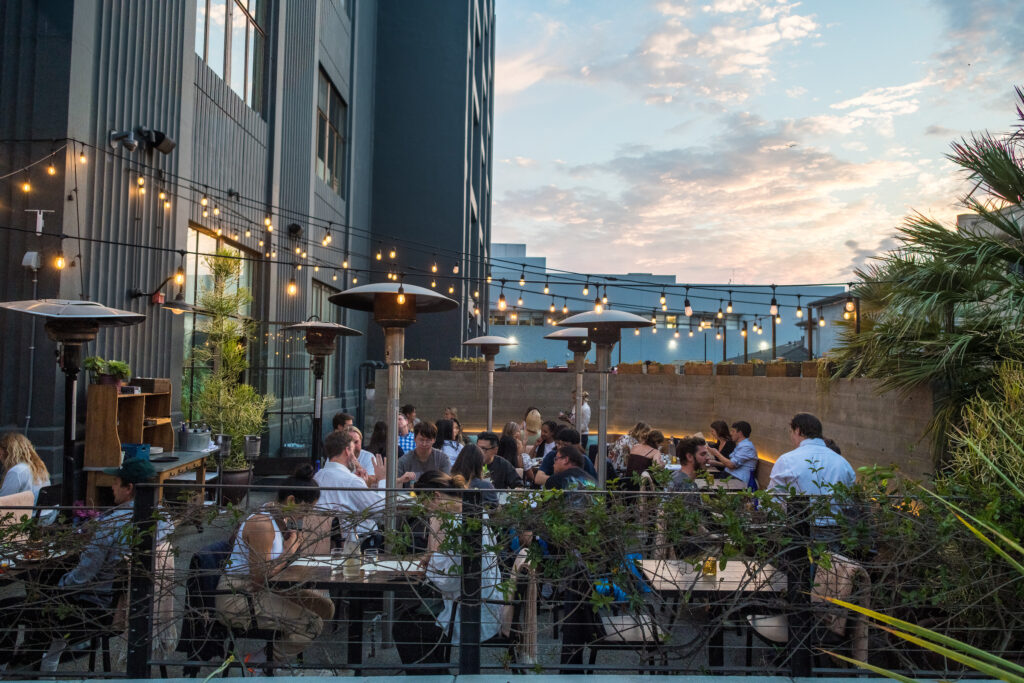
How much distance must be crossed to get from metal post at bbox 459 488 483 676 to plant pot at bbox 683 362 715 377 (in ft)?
42.5

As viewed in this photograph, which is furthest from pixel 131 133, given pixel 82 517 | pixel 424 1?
pixel 424 1

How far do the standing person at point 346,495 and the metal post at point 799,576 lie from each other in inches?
79.7

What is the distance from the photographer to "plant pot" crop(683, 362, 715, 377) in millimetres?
15812

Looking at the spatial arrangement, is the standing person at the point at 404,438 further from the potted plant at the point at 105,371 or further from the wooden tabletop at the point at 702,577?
the wooden tabletop at the point at 702,577

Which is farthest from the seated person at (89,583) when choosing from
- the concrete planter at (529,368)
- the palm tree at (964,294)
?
the concrete planter at (529,368)

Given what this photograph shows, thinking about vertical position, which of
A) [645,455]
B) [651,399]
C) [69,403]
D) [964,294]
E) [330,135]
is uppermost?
[330,135]

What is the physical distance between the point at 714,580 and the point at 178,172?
9.54 meters

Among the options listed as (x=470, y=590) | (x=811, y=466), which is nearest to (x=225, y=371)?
(x=470, y=590)

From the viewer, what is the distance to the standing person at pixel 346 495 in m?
3.44

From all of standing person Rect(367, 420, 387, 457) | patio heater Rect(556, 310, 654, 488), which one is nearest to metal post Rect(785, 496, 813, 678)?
patio heater Rect(556, 310, 654, 488)

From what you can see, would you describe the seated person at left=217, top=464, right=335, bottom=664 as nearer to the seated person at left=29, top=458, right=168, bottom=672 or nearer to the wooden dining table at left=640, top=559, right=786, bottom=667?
the seated person at left=29, top=458, right=168, bottom=672

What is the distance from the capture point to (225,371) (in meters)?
11.1

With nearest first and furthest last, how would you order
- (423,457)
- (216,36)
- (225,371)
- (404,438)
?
(423,457)
(404,438)
(225,371)
(216,36)

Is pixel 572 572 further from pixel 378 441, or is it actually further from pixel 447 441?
pixel 447 441
